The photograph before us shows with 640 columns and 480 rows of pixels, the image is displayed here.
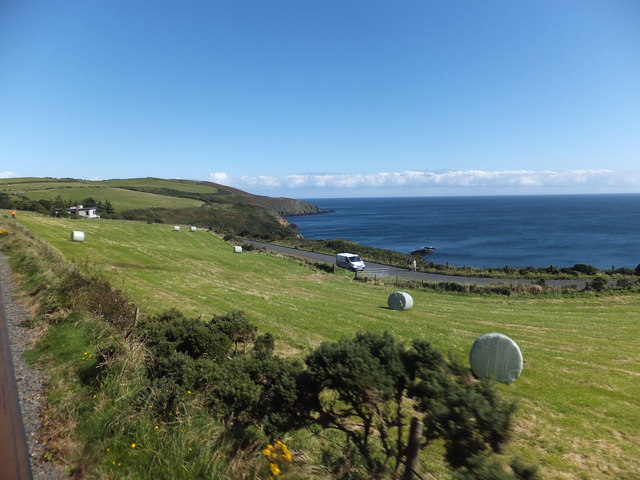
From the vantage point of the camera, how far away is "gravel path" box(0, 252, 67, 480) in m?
5.00

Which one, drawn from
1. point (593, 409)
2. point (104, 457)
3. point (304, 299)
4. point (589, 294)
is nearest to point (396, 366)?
point (104, 457)

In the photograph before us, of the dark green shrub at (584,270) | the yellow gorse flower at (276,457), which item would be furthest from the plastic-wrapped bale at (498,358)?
the dark green shrub at (584,270)

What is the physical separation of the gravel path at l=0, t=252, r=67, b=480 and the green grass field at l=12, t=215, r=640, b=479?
467cm

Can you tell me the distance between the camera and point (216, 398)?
6.27m

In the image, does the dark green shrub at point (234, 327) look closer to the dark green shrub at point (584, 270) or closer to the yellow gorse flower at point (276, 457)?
the yellow gorse flower at point (276, 457)

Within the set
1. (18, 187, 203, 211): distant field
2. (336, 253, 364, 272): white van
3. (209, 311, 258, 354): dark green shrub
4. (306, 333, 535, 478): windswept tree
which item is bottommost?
(336, 253, 364, 272): white van

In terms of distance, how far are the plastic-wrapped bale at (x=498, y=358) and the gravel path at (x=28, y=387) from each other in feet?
37.2

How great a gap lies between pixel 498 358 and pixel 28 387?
12428 mm

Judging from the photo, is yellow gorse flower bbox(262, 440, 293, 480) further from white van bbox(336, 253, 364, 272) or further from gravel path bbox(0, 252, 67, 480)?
white van bbox(336, 253, 364, 272)

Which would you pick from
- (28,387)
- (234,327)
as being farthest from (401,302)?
(28,387)

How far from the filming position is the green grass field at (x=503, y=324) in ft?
28.9

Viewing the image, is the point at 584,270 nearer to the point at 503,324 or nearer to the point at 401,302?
the point at 503,324

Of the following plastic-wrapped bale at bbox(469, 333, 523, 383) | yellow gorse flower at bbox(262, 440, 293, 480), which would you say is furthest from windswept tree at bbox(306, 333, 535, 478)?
plastic-wrapped bale at bbox(469, 333, 523, 383)

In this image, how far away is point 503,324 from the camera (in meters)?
21.3
